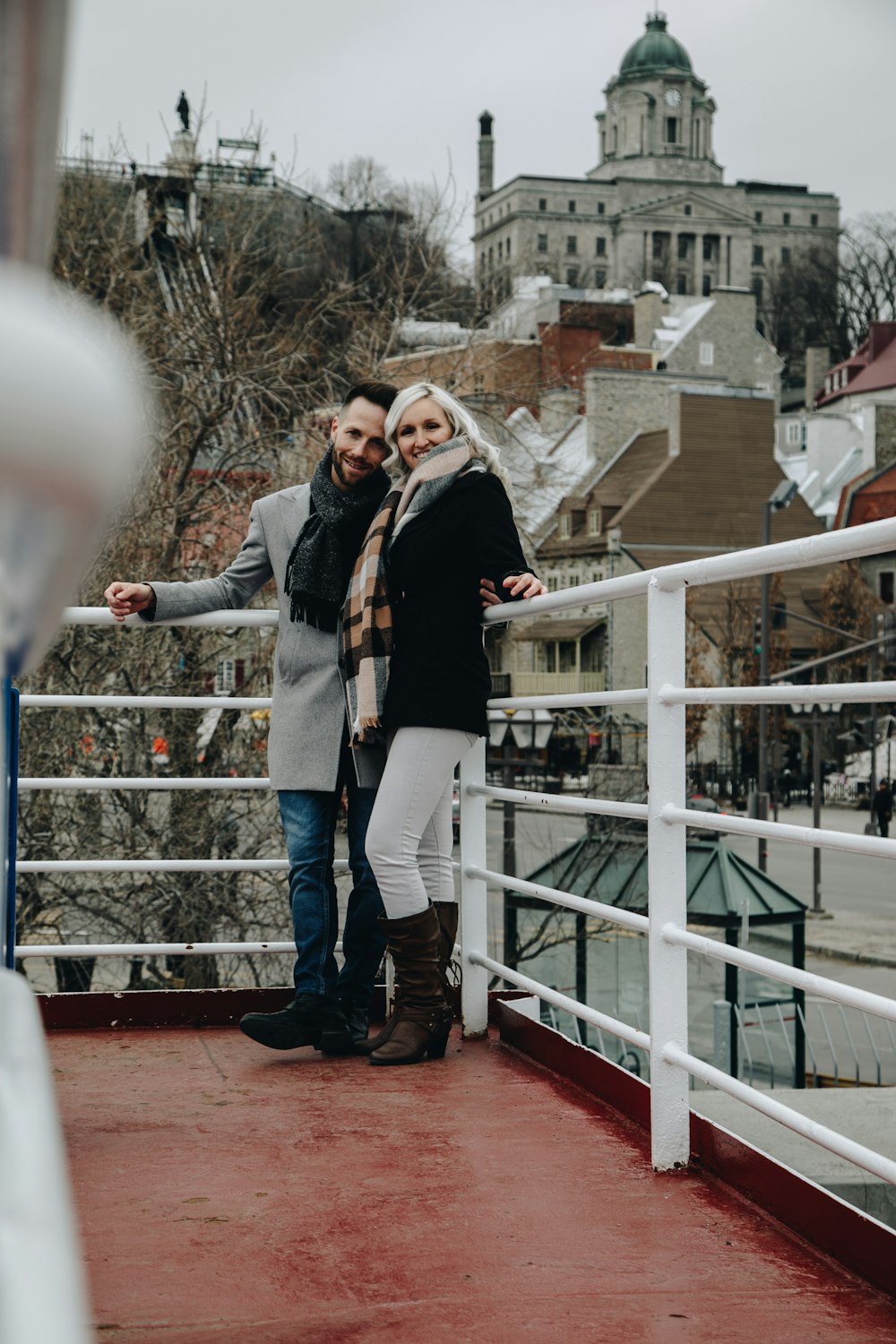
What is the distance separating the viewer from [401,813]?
148 inches

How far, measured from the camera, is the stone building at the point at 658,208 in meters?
124

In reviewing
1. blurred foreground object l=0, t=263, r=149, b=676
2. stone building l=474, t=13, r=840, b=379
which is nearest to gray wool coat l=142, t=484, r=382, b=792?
blurred foreground object l=0, t=263, r=149, b=676

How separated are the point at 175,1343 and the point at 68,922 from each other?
35.5 ft

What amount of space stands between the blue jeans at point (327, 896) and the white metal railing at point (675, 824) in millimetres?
357

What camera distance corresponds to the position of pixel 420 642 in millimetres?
3730

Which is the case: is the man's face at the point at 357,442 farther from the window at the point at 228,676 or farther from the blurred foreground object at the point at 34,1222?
the window at the point at 228,676

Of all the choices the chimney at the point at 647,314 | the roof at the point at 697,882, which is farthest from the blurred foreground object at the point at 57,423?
the chimney at the point at 647,314

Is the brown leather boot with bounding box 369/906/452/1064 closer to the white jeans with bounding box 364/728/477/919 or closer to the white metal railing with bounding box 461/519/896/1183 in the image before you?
the white jeans with bounding box 364/728/477/919

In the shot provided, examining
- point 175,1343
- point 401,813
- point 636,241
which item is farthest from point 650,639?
point 636,241

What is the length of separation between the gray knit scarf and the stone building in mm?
114175

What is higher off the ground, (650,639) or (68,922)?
(650,639)

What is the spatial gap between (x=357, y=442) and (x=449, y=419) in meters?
0.29

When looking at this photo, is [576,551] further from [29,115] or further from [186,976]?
[29,115]

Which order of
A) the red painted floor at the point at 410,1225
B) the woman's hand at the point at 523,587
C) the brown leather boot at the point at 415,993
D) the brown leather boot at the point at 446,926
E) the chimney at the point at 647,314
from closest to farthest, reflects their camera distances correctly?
1. the red painted floor at the point at 410,1225
2. the woman's hand at the point at 523,587
3. the brown leather boot at the point at 415,993
4. the brown leather boot at the point at 446,926
5. the chimney at the point at 647,314
